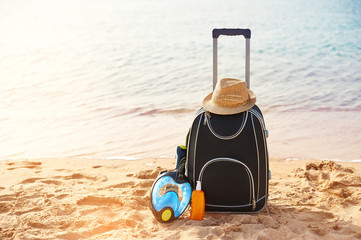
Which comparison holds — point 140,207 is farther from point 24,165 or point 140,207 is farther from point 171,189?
point 24,165

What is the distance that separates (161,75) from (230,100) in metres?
7.31

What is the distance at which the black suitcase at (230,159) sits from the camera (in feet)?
10.3

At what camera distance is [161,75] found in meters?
10.4

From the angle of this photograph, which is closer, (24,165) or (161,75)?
(24,165)

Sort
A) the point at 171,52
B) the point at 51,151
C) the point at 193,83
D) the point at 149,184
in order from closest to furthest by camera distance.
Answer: the point at 149,184 < the point at 51,151 < the point at 193,83 < the point at 171,52

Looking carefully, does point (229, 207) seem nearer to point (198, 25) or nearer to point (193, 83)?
point (193, 83)

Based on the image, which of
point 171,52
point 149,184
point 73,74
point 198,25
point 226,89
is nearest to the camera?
point 226,89

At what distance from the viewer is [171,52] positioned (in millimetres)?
12523

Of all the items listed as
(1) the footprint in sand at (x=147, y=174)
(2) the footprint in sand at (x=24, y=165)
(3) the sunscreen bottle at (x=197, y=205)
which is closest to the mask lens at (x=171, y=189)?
(3) the sunscreen bottle at (x=197, y=205)

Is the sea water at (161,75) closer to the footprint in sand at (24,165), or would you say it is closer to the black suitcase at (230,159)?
the footprint in sand at (24,165)

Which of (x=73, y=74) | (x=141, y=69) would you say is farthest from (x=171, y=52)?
(x=73, y=74)

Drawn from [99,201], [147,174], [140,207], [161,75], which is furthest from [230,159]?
[161,75]

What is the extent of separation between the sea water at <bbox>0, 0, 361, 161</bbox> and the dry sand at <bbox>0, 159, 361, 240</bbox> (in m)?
1.03

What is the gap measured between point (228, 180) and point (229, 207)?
0.69 ft
